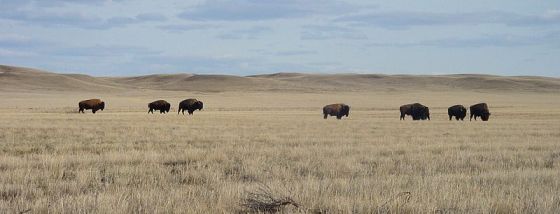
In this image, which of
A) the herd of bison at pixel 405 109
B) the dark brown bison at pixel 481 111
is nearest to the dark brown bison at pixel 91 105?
the herd of bison at pixel 405 109

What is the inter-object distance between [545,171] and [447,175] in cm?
176

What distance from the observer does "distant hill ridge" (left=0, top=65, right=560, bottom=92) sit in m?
129

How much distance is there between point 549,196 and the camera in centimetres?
748

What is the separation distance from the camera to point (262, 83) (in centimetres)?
14988

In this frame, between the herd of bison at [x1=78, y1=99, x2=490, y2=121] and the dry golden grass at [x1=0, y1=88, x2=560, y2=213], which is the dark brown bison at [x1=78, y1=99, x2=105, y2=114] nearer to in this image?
the herd of bison at [x1=78, y1=99, x2=490, y2=121]

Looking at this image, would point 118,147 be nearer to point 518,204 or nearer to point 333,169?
point 333,169

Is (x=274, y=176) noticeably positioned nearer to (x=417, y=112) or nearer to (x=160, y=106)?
(x=417, y=112)

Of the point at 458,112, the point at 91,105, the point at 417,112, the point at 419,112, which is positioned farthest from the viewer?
the point at 91,105

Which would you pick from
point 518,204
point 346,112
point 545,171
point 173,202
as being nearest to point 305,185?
point 173,202

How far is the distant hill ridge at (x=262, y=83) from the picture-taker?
12862cm

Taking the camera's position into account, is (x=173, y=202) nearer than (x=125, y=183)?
Yes

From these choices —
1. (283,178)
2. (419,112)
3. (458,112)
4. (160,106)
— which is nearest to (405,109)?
(419,112)

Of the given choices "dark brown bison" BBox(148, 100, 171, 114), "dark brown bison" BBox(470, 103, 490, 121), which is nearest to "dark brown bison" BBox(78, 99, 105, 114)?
"dark brown bison" BBox(148, 100, 171, 114)

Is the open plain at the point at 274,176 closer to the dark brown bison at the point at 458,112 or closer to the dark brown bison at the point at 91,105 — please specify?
the dark brown bison at the point at 458,112
